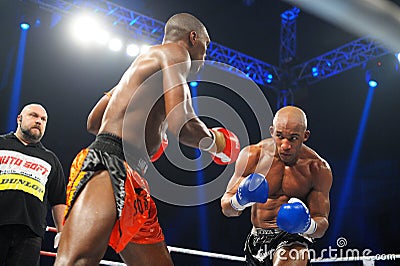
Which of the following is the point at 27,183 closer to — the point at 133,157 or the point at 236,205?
the point at 236,205

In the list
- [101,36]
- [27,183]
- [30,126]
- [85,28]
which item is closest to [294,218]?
[27,183]

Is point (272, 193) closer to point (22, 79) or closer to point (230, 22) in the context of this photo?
point (22, 79)

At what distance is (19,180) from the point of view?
2420 millimetres

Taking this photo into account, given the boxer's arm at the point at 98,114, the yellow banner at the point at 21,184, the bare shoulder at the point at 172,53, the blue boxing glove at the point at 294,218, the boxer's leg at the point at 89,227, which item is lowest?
the boxer's leg at the point at 89,227

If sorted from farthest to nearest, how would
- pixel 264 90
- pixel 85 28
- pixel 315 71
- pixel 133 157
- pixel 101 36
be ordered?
1. pixel 264 90
2. pixel 315 71
3. pixel 101 36
4. pixel 85 28
5. pixel 133 157

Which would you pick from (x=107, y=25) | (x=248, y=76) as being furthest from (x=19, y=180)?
(x=248, y=76)

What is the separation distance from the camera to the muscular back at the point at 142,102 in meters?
1.50

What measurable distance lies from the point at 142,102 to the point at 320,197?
1.09 m

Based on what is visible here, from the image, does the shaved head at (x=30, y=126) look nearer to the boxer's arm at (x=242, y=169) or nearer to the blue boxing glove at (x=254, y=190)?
the boxer's arm at (x=242, y=169)

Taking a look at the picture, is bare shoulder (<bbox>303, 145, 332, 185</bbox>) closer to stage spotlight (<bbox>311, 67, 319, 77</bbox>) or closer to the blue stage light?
stage spotlight (<bbox>311, 67, 319, 77</bbox>)

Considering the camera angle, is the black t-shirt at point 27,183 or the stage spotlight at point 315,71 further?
the stage spotlight at point 315,71

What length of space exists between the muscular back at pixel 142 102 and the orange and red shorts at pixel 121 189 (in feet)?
0.15

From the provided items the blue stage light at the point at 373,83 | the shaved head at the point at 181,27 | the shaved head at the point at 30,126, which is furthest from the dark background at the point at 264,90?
the shaved head at the point at 181,27

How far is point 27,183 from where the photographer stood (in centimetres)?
244
